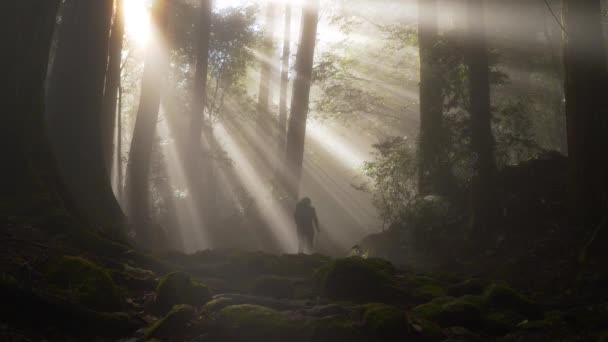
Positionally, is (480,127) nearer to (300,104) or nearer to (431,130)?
(431,130)

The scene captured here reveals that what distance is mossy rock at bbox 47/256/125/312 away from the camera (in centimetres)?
462

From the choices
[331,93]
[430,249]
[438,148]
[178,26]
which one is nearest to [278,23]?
[178,26]

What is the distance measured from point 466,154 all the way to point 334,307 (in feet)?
28.2

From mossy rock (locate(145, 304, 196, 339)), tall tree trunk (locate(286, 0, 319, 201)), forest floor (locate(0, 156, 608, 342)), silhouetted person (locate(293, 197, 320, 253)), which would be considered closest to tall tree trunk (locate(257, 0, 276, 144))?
tall tree trunk (locate(286, 0, 319, 201))

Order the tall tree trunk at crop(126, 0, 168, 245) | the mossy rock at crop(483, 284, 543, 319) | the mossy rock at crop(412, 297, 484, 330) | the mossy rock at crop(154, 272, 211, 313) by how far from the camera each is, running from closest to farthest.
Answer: the mossy rock at crop(154, 272, 211, 313), the mossy rock at crop(412, 297, 484, 330), the mossy rock at crop(483, 284, 543, 319), the tall tree trunk at crop(126, 0, 168, 245)

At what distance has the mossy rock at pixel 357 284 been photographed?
6.46m

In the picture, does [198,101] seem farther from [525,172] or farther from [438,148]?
[525,172]

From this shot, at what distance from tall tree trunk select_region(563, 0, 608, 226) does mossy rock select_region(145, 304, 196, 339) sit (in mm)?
6571

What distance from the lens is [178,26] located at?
93.0ft

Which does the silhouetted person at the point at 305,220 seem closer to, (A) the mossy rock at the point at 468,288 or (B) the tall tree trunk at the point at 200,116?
(A) the mossy rock at the point at 468,288

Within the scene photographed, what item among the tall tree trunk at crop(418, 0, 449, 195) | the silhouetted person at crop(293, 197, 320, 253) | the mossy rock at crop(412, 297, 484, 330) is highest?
the tall tree trunk at crop(418, 0, 449, 195)

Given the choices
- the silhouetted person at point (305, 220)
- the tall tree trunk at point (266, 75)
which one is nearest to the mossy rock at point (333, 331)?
the silhouetted person at point (305, 220)

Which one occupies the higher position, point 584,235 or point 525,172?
point 525,172

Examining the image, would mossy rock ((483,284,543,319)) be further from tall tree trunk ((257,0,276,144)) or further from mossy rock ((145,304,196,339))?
tall tree trunk ((257,0,276,144))
